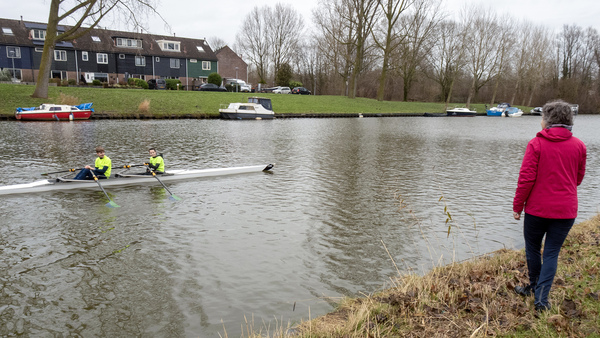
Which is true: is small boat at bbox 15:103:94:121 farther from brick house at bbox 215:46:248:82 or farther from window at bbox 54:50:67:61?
brick house at bbox 215:46:248:82

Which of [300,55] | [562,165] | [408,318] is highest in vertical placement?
[300,55]

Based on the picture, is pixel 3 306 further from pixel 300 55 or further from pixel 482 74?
pixel 300 55

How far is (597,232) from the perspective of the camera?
7148mm

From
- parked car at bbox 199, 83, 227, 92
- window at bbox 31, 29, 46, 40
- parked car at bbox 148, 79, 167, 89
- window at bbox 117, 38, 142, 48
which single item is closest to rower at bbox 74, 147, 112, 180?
parked car at bbox 148, 79, 167, 89

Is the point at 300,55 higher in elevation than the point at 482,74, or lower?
higher

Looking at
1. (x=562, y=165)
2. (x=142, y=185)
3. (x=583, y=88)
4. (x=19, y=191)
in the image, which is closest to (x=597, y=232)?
(x=562, y=165)

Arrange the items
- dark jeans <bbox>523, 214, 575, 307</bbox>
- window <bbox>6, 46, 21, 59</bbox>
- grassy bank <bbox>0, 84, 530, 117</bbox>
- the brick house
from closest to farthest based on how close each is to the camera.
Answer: dark jeans <bbox>523, 214, 575, 307</bbox> → grassy bank <bbox>0, 84, 530, 117</bbox> → window <bbox>6, 46, 21, 59</bbox> → the brick house

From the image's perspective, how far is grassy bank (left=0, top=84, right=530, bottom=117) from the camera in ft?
105

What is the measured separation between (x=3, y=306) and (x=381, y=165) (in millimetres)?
12926

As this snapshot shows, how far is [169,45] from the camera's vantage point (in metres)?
59.7

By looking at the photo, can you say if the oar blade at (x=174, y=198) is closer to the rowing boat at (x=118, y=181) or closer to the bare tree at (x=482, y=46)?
the rowing boat at (x=118, y=181)

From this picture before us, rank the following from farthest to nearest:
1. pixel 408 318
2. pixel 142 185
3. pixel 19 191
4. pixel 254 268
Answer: pixel 142 185 < pixel 19 191 < pixel 254 268 < pixel 408 318

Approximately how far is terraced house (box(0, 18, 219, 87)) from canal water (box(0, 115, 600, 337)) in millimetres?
37358

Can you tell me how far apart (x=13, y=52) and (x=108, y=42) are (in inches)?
431
